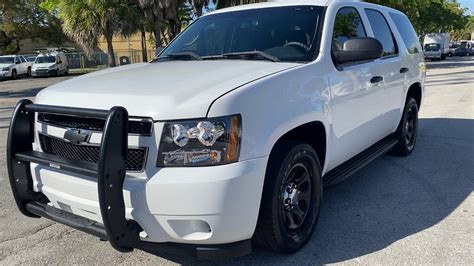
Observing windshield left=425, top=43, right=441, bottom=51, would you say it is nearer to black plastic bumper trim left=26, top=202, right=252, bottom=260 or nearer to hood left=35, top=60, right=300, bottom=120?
hood left=35, top=60, right=300, bottom=120

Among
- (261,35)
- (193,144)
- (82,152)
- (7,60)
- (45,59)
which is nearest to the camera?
(193,144)

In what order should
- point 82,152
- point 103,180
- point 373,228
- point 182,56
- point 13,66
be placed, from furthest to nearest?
point 13,66 < point 182,56 < point 373,228 < point 82,152 < point 103,180

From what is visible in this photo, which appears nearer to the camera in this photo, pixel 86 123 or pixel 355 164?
pixel 86 123

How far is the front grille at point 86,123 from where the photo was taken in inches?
106

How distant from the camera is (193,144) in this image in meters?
2.65

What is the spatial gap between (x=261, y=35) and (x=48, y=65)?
32883mm

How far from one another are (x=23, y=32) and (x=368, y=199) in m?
48.4

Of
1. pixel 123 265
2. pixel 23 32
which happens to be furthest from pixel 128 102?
pixel 23 32

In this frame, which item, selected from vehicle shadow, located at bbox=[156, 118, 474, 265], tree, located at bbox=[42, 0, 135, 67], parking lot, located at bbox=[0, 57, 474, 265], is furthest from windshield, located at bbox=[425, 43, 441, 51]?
parking lot, located at bbox=[0, 57, 474, 265]

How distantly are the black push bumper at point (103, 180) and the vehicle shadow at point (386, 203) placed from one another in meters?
0.64

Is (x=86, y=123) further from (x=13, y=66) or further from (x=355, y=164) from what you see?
(x=13, y=66)

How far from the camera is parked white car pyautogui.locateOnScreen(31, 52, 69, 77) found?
33219 mm

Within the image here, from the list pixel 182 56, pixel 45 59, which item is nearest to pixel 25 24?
pixel 45 59

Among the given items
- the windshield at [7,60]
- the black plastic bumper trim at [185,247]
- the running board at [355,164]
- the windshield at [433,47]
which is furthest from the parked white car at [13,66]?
the windshield at [433,47]
